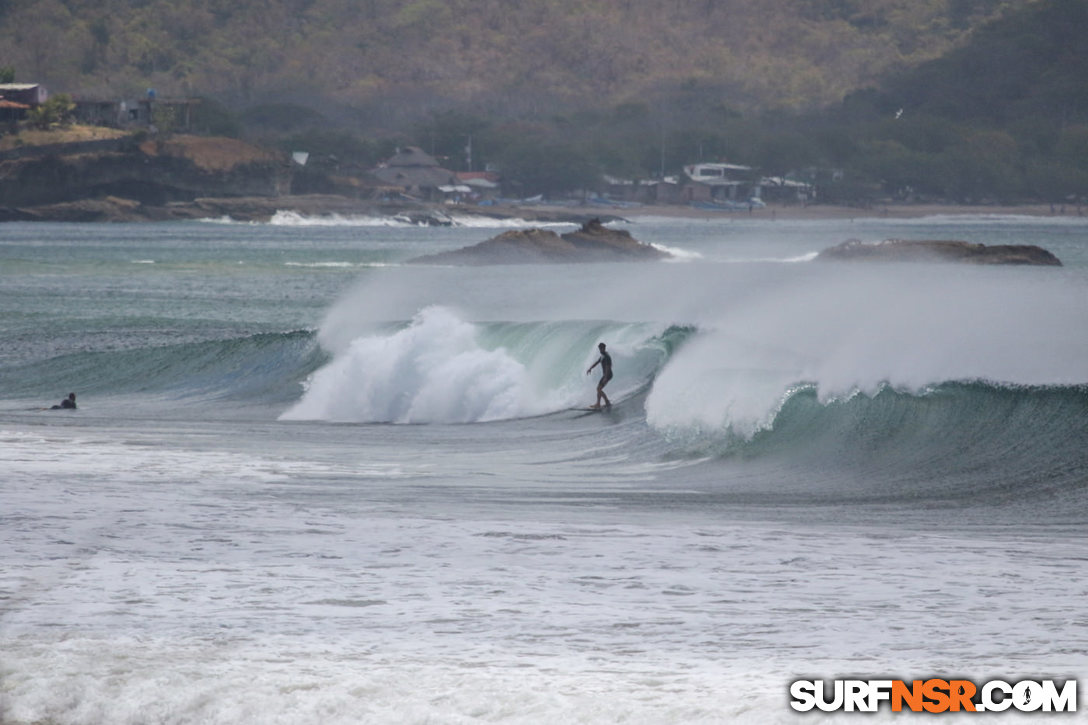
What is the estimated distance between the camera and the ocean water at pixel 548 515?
8.36 m

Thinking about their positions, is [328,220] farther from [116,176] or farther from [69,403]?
[69,403]

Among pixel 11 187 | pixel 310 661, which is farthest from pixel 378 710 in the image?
pixel 11 187

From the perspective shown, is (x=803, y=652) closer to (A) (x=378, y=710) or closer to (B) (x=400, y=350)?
(A) (x=378, y=710)

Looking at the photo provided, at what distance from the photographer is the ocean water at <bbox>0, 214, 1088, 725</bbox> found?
836 centimetres

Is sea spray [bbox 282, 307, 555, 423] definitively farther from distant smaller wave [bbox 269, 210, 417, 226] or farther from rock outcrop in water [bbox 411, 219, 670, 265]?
distant smaller wave [bbox 269, 210, 417, 226]

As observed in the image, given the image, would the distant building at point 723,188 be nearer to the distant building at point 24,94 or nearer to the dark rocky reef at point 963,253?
the distant building at point 24,94

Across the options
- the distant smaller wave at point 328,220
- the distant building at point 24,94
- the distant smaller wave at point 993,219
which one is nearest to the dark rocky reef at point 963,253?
the distant smaller wave at point 328,220

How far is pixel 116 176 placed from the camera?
16100 centimetres

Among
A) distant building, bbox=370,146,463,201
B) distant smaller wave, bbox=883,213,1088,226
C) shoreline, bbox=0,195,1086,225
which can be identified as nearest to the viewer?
shoreline, bbox=0,195,1086,225

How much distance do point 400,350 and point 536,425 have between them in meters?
4.90

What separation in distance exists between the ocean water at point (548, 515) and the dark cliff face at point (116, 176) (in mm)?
132382

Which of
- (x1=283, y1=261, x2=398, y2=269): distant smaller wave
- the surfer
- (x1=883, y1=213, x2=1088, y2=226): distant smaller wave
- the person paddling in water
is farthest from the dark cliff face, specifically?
the person paddling in water

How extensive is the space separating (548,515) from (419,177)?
180 meters

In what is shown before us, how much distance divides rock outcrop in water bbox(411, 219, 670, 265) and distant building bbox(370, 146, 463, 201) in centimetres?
10426
